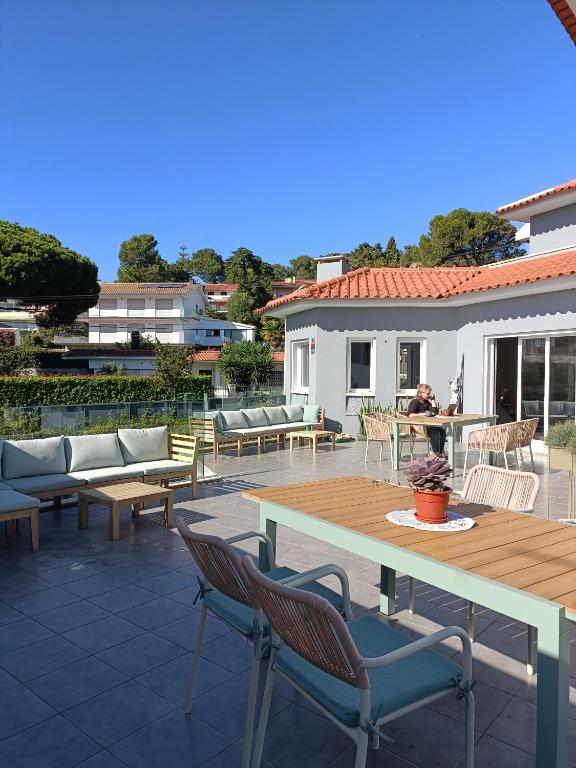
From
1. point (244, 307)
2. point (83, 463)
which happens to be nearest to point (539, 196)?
point (83, 463)

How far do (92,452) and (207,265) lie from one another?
278ft

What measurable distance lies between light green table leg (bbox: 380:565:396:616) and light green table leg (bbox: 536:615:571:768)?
1.96 meters

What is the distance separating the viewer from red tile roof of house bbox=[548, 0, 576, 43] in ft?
10.6

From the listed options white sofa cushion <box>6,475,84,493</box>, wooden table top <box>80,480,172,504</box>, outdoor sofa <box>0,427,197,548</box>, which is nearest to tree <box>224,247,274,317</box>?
outdoor sofa <box>0,427,197,548</box>

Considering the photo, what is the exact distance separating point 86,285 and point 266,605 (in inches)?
1547

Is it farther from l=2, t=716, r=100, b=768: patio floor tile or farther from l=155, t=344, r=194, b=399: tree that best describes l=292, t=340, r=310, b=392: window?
l=2, t=716, r=100, b=768: patio floor tile

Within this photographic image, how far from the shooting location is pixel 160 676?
3.30 meters

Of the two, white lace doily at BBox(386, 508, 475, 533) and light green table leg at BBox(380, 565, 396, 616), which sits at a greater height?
white lace doily at BBox(386, 508, 475, 533)

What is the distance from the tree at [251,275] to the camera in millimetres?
46625

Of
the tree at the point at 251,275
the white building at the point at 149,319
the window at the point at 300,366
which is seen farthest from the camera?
the white building at the point at 149,319

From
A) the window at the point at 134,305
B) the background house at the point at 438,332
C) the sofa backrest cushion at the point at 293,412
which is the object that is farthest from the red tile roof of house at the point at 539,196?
the window at the point at 134,305

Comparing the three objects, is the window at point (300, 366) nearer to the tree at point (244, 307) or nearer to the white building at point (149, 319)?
the tree at point (244, 307)

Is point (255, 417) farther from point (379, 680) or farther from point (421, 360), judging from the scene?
point (379, 680)

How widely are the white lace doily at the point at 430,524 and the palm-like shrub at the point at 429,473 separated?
0.19m
